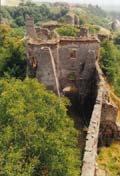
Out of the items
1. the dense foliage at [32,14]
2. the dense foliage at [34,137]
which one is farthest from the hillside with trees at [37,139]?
the dense foliage at [32,14]

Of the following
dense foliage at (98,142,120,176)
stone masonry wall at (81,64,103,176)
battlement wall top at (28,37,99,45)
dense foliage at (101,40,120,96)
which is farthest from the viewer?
dense foliage at (101,40,120,96)

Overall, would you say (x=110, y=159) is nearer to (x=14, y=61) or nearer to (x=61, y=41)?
(x=61, y=41)

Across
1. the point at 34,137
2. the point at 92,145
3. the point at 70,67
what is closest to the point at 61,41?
the point at 70,67

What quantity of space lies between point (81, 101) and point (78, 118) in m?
2.34

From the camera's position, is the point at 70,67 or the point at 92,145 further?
the point at 70,67

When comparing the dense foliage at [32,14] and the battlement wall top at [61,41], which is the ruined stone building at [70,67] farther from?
the dense foliage at [32,14]

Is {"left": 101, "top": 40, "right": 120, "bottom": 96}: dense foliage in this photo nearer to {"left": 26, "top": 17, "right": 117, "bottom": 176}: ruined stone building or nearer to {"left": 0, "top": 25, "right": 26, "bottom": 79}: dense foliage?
{"left": 26, "top": 17, "right": 117, "bottom": 176}: ruined stone building

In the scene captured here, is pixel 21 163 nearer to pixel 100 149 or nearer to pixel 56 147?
pixel 56 147

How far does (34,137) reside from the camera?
21.0 meters

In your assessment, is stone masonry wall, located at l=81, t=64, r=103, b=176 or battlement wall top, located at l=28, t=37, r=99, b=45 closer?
stone masonry wall, located at l=81, t=64, r=103, b=176

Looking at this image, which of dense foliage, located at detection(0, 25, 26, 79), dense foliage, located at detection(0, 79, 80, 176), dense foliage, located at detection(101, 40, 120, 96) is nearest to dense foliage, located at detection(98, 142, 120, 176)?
dense foliage, located at detection(0, 79, 80, 176)

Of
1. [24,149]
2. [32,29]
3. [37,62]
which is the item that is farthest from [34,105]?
[32,29]

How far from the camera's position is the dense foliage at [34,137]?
1975 cm

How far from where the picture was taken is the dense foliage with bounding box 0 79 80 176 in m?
19.8
